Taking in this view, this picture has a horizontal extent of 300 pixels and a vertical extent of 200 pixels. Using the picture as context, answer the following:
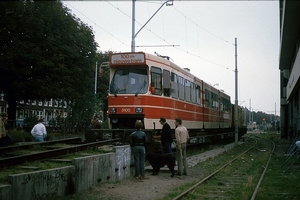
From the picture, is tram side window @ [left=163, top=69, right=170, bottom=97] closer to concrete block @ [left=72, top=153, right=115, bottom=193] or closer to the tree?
concrete block @ [left=72, top=153, right=115, bottom=193]

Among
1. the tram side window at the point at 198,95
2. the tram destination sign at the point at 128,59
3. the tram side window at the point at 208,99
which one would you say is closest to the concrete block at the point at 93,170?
the tram destination sign at the point at 128,59

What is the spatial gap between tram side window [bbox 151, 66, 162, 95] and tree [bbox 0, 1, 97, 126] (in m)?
10.3

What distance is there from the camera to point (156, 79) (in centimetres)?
1578

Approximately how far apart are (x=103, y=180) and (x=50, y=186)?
9.09 ft

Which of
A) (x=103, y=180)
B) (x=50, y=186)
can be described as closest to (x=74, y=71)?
(x=103, y=180)

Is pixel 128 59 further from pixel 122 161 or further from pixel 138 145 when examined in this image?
pixel 122 161

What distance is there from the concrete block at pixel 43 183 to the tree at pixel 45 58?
15637 mm

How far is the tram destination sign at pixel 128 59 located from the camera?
15.3 m

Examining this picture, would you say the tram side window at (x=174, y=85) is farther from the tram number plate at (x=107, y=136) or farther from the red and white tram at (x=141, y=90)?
the tram number plate at (x=107, y=136)

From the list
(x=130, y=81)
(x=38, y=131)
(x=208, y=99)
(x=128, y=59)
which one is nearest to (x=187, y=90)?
(x=130, y=81)

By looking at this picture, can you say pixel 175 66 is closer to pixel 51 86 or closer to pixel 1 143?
pixel 1 143

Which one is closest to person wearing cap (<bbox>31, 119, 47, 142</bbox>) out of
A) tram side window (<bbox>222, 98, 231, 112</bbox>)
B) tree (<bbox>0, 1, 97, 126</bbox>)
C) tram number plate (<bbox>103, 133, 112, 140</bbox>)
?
tram number plate (<bbox>103, 133, 112, 140</bbox>)

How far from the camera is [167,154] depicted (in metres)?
13.3

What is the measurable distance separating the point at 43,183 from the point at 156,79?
Answer: 26.5ft
